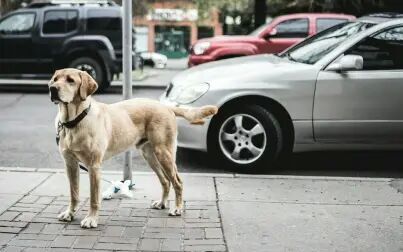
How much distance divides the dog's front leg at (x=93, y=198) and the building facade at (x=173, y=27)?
117ft

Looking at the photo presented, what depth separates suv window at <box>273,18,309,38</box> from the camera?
1420 centimetres

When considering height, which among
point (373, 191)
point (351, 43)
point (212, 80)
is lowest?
point (373, 191)

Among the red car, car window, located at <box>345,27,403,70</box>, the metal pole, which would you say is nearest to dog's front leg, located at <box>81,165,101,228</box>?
the metal pole

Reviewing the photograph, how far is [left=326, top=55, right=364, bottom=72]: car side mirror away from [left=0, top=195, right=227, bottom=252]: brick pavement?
2255mm

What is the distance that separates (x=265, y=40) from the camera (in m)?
13.9

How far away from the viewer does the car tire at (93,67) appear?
14.4 meters

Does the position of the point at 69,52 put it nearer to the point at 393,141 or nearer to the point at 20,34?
the point at 20,34

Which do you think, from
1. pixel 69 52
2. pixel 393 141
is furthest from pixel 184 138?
pixel 69 52

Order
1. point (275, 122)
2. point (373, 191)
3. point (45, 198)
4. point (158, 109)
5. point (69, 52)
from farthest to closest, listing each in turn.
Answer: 1. point (69, 52)
2. point (275, 122)
3. point (373, 191)
4. point (45, 198)
5. point (158, 109)

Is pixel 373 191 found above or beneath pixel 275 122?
beneath

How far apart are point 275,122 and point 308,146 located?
483 mm

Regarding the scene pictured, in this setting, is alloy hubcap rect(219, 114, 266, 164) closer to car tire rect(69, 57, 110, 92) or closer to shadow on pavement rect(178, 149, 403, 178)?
shadow on pavement rect(178, 149, 403, 178)

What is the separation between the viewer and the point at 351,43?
22.4ft

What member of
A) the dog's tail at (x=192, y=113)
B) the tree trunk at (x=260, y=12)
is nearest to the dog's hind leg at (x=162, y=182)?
the dog's tail at (x=192, y=113)
